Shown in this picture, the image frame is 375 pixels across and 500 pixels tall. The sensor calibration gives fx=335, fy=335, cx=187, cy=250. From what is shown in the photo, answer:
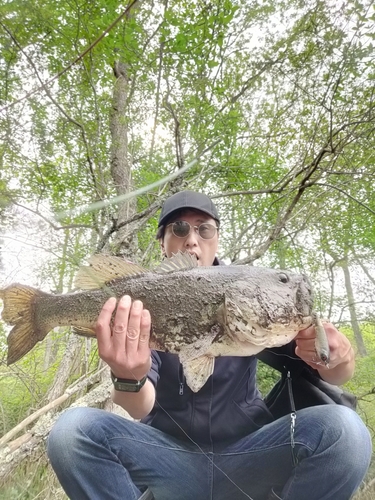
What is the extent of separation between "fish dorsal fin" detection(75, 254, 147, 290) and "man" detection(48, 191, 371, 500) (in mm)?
146

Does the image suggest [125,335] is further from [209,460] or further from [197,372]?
[209,460]

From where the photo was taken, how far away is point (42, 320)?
168 centimetres

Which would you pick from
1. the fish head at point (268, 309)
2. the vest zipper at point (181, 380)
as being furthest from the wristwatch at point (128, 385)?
the fish head at point (268, 309)

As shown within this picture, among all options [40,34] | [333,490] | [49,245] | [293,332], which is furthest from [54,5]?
[333,490]

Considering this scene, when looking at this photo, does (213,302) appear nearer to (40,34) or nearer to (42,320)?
(42,320)

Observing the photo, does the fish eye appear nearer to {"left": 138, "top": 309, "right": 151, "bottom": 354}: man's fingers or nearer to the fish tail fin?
{"left": 138, "top": 309, "right": 151, "bottom": 354}: man's fingers

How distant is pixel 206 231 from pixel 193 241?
13 centimetres

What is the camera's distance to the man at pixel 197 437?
169 centimetres

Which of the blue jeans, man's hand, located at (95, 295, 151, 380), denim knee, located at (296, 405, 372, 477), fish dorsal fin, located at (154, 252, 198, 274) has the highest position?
fish dorsal fin, located at (154, 252, 198, 274)

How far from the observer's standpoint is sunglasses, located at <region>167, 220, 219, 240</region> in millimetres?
2391

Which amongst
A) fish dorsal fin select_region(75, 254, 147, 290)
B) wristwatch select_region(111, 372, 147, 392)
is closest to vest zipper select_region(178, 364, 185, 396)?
wristwatch select_region(111, 372, 147, 392)

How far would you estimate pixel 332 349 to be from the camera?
1695 millimetres

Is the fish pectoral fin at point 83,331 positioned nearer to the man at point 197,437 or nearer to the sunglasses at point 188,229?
the man at point 197,437

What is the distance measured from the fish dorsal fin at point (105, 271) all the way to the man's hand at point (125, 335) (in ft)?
0.45
